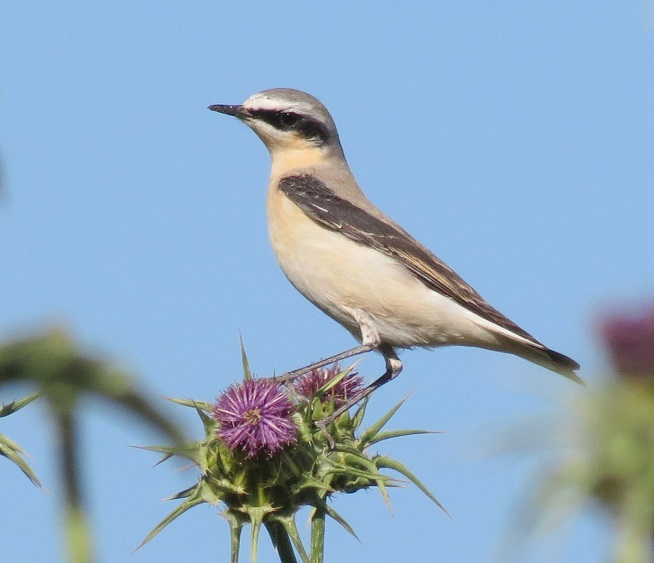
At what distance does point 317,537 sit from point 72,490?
15.6 feet

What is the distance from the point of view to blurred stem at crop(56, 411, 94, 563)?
69 centimetres

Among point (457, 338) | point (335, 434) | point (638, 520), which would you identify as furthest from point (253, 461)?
point (457, 338)

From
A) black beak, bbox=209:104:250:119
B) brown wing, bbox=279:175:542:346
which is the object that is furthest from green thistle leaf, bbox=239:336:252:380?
black beak, bbox=209:104:250:119

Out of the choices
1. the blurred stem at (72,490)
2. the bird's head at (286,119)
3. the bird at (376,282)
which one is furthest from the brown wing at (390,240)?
the blurred stem at (72,490)

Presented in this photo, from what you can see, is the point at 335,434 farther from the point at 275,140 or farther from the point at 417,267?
the point at 275,140

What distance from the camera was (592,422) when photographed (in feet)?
7.09

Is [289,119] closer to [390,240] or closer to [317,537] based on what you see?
[390,240]

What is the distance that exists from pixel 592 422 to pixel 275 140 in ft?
28.0

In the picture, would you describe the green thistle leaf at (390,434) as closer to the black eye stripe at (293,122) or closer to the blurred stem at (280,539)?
the blurred stem at (280,539)

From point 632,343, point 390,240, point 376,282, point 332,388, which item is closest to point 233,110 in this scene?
point 390,240

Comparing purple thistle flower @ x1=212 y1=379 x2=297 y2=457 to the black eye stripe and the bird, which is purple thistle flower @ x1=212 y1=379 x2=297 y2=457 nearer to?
the bird

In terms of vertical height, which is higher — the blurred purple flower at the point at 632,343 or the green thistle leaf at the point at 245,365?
the blurred purple flower at the point at 632,343

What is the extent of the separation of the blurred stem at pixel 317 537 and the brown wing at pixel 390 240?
4.15 metres

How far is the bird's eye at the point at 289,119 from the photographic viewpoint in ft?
33.6
